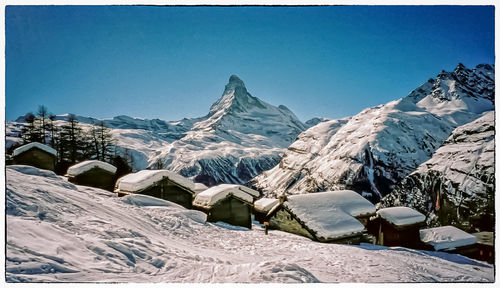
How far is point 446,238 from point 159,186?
69.1ft

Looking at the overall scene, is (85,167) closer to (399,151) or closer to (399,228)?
(399,228)

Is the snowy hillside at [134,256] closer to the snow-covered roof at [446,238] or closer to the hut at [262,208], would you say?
the snow-covered roof at [446,238]

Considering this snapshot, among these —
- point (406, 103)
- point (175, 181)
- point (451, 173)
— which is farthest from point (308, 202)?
→ point (406, 103)

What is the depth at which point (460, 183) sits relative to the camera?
20078mm

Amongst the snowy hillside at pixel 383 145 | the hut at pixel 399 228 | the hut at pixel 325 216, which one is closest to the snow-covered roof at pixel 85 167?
the hut at pixel 325 216

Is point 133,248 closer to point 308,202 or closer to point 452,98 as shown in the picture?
point 308,202

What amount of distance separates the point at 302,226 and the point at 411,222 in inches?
340

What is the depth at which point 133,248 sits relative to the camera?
7.29 metres

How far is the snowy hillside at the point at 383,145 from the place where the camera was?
62.7m

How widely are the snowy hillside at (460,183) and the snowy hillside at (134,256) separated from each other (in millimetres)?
6661

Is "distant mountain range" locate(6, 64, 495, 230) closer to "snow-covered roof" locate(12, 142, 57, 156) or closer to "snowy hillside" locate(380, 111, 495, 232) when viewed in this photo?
"snowy hillside" locate(380, 111, 495, 232)

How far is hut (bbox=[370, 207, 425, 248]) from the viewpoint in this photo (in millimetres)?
20094

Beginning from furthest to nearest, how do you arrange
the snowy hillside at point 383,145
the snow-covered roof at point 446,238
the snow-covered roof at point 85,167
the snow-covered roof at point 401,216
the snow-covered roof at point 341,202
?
the snowy hillside at point 383,145 < the snow-covered roof at point 85,167 < the snow-covered roof at point 401,216 < the snow-covered roof at point 341,202 < the snow-covered roof at point 446,238

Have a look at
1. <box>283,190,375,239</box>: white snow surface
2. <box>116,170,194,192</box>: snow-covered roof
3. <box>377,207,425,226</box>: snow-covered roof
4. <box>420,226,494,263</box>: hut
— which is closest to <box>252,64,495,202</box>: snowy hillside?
<box>420,226,494,263</box>: hut
